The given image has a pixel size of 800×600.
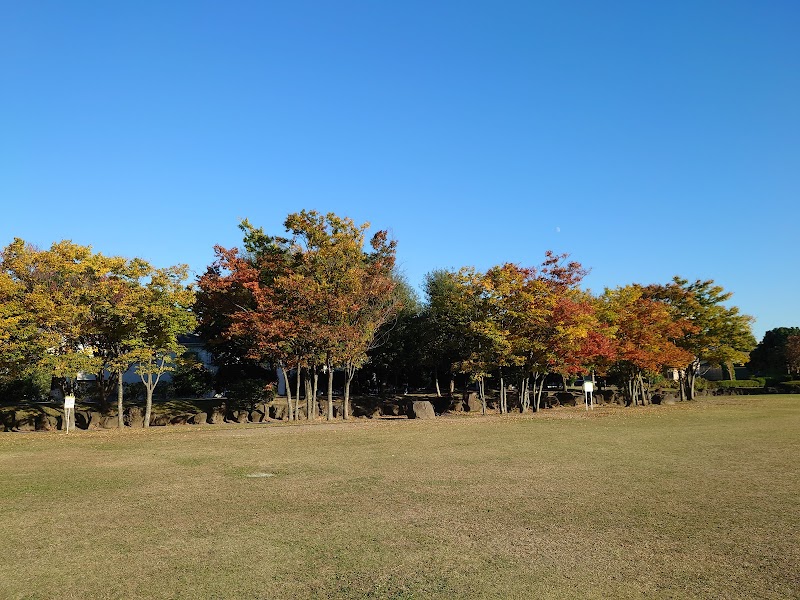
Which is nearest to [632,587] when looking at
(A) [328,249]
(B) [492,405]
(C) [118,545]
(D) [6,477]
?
(C) [118,545]

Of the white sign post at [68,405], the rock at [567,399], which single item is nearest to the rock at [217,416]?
the white sign post at [68,405]

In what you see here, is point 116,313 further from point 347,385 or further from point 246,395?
point 347,385

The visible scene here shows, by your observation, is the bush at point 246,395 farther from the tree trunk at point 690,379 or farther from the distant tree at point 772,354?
the distant tree at point 772,354

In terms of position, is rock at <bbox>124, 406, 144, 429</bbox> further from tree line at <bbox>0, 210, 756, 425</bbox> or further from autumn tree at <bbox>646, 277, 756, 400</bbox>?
autumn tree at <bbox>646, 277, 756, 400</bbox>

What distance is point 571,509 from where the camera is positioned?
25.4 feet

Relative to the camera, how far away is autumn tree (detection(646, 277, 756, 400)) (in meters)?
38.1

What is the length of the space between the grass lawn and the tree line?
318 inches

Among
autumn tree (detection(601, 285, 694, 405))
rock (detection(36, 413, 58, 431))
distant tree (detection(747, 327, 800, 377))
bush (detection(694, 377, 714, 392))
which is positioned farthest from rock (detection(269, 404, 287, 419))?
→ distant tree (detection(747, 327, 800, 377))

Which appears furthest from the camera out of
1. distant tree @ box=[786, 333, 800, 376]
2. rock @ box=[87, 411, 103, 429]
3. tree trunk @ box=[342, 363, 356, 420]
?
distant tree @ box=[786, 333, 800, 376]

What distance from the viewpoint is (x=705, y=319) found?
38375 millimetres

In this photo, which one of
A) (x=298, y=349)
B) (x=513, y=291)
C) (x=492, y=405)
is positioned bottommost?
(x=492, y=405)

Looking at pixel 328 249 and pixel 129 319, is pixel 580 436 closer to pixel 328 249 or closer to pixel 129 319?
pixel 328 249

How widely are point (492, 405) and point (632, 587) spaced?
31.1 meters

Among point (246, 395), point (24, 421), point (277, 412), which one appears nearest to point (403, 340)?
point (277, 412)
